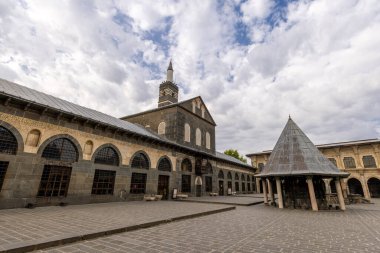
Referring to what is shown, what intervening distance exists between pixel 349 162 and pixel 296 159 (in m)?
23.6

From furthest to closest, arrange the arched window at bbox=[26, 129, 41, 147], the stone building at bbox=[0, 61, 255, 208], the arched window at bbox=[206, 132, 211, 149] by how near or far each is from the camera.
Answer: the arched window at bbox=[206, 132, 211, 149], the arched window at bbox=[26, 129, 41, 147], the stone building at bbox=[0, 61, 255, 208]

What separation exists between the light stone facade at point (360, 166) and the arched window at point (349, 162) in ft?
0.75

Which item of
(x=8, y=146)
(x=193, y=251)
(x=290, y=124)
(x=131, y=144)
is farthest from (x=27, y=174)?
(x=290, y=124)

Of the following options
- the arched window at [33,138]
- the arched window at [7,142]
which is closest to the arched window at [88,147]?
the arched window at [33,138]

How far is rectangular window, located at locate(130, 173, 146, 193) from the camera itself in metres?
15.2

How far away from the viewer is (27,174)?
9859 millimetres

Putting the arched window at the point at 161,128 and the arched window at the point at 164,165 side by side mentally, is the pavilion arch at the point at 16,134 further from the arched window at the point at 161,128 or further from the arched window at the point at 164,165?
the arched window at the point at 161,128

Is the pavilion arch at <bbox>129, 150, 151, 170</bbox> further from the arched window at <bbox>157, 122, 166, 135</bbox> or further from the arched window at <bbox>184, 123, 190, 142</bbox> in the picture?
the arched window at <bbox>184, 123, 190, 142</bbox>

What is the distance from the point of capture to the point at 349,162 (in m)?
30.1

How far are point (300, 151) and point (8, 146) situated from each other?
704 inches

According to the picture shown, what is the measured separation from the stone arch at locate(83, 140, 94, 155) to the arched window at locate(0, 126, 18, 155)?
343cm

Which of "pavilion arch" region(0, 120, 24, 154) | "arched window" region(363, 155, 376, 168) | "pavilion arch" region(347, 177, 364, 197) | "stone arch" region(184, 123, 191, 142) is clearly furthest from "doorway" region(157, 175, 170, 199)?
"arched window" region(363, 155, 376, 168)

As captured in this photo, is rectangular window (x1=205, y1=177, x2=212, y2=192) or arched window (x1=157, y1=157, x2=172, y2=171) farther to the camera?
rectangular window (x1=205, y1=177, x2=212, y2=192)

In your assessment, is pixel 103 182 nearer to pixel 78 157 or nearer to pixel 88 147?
pixel 78 157
